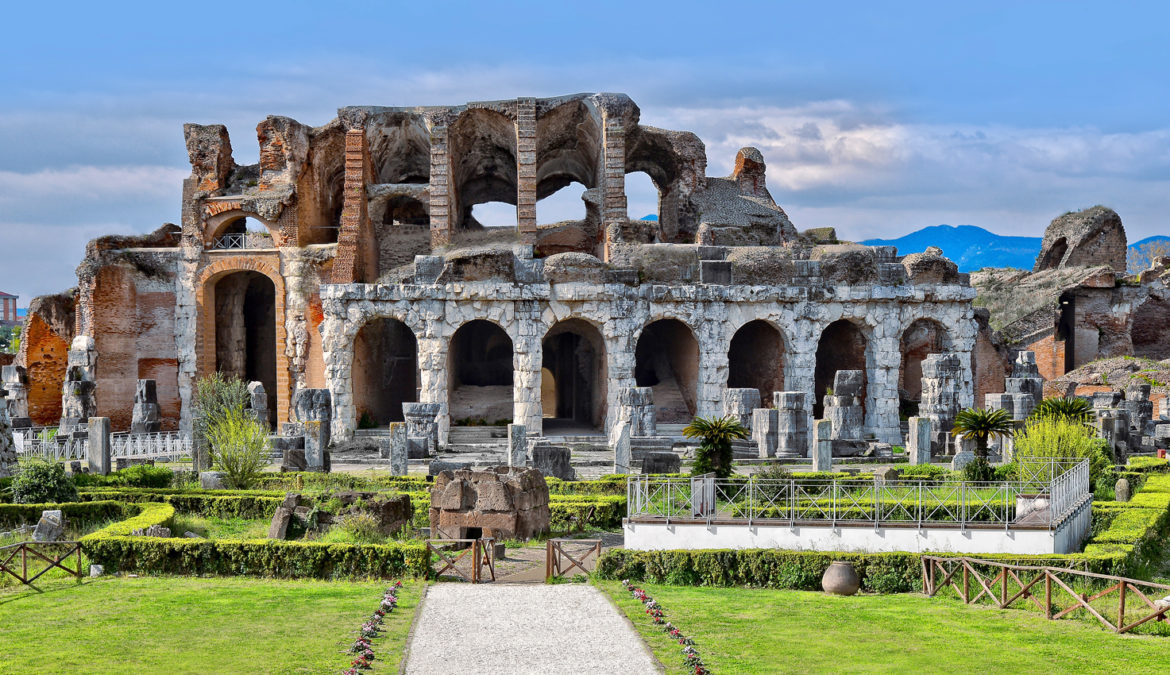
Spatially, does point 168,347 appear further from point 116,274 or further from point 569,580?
point 569,580

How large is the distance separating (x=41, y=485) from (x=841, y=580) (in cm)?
1375

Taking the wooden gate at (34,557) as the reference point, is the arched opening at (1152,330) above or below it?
above

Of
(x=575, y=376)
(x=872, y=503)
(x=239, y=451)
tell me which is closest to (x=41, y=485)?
(x=239, y=451)

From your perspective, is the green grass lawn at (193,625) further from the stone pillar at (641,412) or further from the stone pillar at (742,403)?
the stone pillar at (742,403)

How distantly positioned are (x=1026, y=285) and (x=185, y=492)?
35.8m

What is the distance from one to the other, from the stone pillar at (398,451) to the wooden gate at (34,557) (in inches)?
420

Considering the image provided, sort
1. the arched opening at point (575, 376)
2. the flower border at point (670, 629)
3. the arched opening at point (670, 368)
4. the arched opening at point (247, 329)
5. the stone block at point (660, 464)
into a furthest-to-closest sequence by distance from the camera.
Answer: the arched opening at point (247, 329)
the arched opening at point (575, 376)
the arched opening at point (670, 368)
the stone block at point (660, 464)
the flower border at point (670, 629)

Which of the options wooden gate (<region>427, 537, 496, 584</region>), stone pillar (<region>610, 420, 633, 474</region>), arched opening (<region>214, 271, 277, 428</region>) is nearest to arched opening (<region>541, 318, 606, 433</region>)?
stone pillar (<region>610, 420, 633, 474</region>)

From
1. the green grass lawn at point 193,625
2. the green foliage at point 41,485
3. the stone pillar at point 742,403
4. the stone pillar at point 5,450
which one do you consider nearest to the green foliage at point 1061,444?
the stone pillar at point 742,403

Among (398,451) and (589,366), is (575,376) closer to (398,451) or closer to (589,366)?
Answer: (589,366)

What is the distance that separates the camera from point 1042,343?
151ft

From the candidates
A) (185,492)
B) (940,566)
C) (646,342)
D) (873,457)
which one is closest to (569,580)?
(940,566)

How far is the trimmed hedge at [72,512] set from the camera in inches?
782

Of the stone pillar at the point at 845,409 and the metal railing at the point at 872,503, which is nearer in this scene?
the metal railing at the point at 872,503
